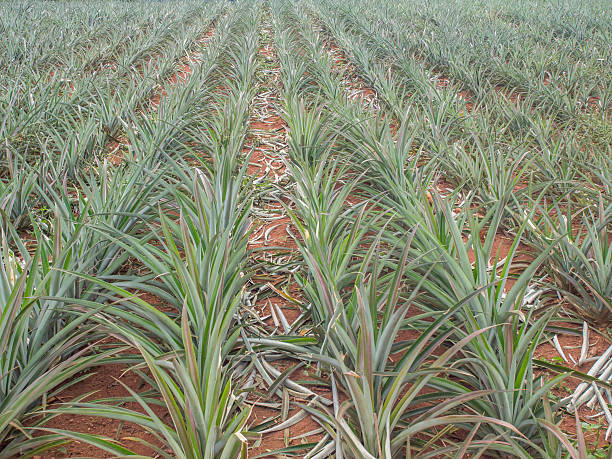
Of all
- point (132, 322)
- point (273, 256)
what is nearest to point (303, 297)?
point (273, 256)

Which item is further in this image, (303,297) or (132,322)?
(303,297)

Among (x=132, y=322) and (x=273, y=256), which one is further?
(x=273, y=256)

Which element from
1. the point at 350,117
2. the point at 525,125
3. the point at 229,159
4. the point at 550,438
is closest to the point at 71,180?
the point at 229,159

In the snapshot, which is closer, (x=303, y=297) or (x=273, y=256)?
(x=303, y=297)

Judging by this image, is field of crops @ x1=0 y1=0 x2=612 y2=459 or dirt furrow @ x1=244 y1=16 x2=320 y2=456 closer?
field of crops @ x1=0 y1=0 x2=612 y2=459

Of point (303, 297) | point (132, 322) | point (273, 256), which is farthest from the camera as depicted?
point (273, 256)

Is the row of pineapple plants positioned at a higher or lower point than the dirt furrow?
higher

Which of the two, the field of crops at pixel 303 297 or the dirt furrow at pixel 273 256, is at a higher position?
the field of crops at pixel 303 297

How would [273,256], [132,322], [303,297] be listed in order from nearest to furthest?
1. [132,322]
2. [303,297]
3. [273,256]

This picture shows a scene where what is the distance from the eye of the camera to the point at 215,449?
0.95 m

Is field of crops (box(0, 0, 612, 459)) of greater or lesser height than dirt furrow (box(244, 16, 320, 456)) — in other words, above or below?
above

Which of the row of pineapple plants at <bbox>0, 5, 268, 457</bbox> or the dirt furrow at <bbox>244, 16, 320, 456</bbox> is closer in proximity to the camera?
the row of pineapple plants at <bbox>0, 5, 268, 457</bbox>

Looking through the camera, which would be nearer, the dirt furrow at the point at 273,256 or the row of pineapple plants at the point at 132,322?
the row of pineapple plants at the point at 132,322

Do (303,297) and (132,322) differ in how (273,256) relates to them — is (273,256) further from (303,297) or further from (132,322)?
(132,322)
